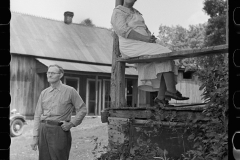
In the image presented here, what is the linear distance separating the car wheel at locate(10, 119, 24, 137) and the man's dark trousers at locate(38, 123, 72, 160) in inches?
365

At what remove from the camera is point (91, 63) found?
797 inches

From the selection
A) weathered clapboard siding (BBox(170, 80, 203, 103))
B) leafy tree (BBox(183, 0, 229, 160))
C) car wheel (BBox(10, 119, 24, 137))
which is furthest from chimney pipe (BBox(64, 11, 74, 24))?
leafy tree (BBox(183, 0, 229, 160))

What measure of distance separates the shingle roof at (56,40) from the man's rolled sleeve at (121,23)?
14.0m

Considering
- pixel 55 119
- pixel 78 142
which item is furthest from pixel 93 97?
pixel 55 119

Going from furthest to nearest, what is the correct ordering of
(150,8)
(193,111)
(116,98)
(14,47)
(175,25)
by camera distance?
(175,25)
(150,8)
(14,47)
(116,98)
(193,111)

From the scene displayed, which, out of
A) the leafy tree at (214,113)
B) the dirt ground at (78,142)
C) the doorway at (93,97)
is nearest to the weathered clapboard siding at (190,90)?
the doorway at (93,97)

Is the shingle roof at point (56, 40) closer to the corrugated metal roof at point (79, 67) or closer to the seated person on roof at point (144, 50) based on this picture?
the corrugated metal roof at point (79, 67)

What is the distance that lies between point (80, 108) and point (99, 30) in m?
20.2

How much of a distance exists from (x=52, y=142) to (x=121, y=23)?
1.69 metres

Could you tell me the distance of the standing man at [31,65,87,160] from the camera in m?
4.12

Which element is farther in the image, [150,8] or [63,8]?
[63,8]
